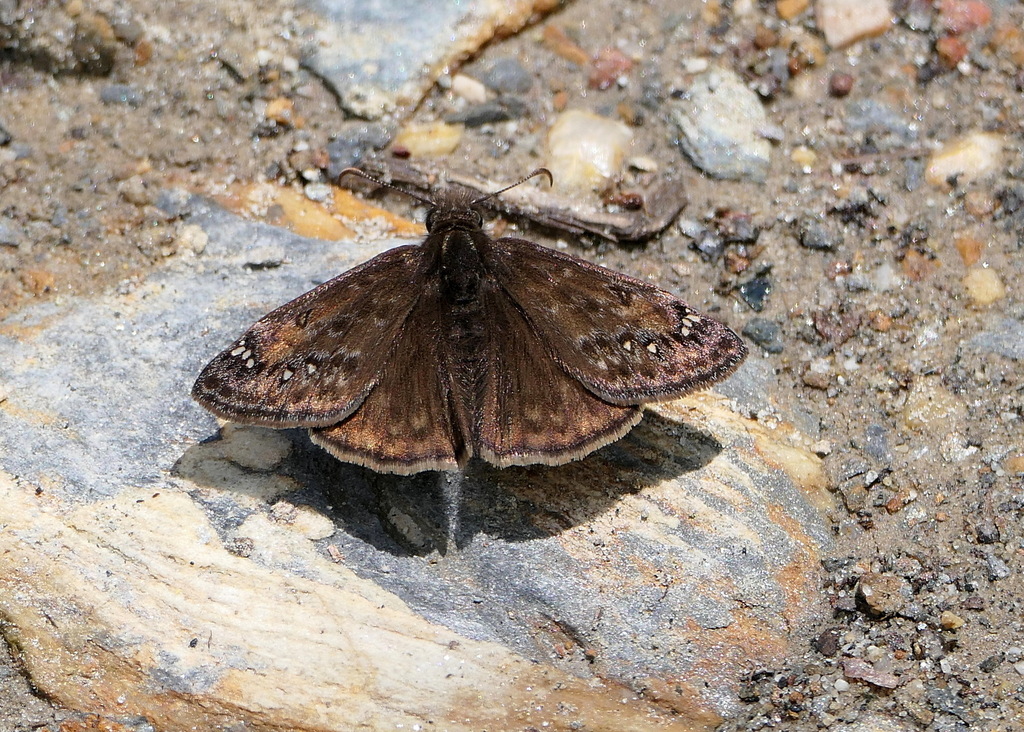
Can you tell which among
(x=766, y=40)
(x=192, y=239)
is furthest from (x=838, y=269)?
(x=192, y=239)

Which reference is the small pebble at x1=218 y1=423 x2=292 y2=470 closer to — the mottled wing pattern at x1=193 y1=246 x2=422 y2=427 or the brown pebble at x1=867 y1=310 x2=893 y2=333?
the mottled wing pattern at x1=193 y1=246 x2=422 y2=427

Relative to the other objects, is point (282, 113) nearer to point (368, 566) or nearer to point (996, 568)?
point (368, 566)

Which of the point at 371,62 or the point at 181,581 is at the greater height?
the point at 371,62

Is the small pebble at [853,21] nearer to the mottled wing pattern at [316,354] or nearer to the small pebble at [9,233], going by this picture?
the mottled wing pattern at [316,354]

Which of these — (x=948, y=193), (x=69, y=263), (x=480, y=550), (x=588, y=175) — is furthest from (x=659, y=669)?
(x=69, y=263)

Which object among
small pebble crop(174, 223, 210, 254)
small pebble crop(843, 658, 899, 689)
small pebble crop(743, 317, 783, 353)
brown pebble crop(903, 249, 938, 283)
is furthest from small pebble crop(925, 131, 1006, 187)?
small pebble crop(174, 223, 210, 254)

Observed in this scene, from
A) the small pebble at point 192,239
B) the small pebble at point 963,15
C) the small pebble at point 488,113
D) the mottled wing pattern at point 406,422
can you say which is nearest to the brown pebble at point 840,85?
the small pebble at point 963,15

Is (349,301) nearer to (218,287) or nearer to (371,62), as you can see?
(218,287)
